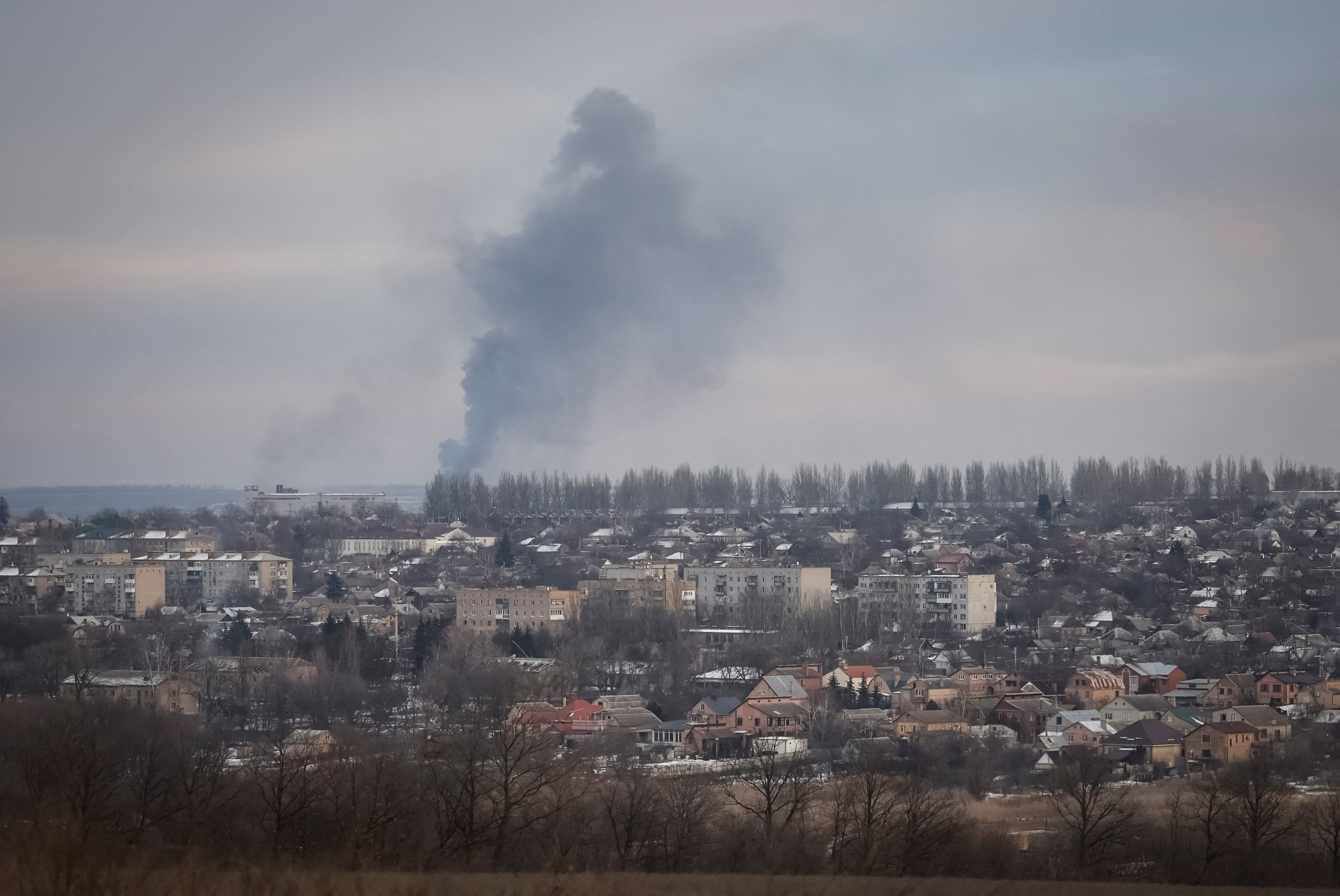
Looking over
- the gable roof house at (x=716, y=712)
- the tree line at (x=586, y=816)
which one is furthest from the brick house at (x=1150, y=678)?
the tree line at (x=586, y=816)

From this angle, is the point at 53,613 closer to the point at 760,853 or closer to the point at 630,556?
the point at 630,556

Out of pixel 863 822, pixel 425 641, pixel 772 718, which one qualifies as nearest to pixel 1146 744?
pixel 772 718

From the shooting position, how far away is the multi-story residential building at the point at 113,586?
30.1 meters

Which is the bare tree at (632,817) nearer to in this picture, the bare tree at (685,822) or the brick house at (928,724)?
the bare tree at (685,822)

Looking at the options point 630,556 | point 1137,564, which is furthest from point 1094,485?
point 630,556

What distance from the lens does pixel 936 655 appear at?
920 inches

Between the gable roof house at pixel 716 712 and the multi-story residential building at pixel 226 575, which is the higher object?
the multi-story residential building at pixel 226 575

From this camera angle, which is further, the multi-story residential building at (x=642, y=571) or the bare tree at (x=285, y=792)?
the multi-story residential building at (x=642, y=571)

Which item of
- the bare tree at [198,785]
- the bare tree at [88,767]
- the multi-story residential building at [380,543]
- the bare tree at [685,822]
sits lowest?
the bare tree at [685,822]

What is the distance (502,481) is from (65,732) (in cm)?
3903

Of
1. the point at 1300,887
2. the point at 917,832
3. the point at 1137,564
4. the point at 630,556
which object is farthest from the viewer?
the point at 630,556

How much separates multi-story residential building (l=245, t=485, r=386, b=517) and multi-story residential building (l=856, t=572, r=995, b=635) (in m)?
27.6

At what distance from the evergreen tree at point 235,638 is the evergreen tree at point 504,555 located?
44.6 feet

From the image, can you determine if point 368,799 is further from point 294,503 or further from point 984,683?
point 294,503
